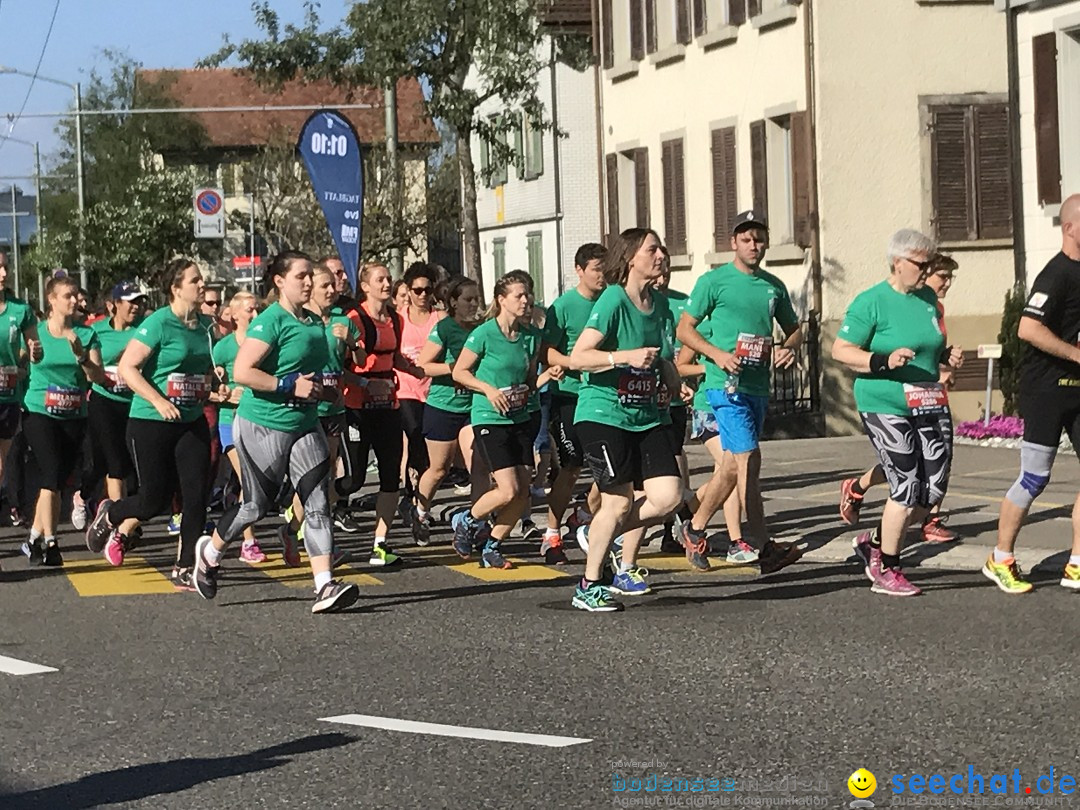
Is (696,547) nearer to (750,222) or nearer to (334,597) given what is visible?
(750,222)

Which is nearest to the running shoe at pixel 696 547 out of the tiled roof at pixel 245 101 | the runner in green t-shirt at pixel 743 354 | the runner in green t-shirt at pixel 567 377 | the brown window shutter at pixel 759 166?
the runner in green t-shirt at pixel 743 354

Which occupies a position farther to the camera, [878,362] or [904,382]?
[904,382]

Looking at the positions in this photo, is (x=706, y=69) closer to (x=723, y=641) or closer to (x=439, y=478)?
(x=439, y=478)

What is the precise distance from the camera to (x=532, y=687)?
8508 mm

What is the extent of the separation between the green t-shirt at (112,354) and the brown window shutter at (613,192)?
59.9 ft

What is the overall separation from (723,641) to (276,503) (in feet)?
9.11

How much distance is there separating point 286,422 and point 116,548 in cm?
244

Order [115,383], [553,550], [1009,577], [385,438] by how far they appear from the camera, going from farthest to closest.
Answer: [115,383] → [385,438] → [553,550] → [1009,577]

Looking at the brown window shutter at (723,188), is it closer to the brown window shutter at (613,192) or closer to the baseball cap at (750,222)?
the brown window shutter at (613,192)

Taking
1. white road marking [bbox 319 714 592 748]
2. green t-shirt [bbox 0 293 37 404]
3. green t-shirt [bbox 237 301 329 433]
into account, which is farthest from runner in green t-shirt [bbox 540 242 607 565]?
white road marking [bbox 319 714 592 748]

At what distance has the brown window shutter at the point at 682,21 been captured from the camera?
29.8 meters

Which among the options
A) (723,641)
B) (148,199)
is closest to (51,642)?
(723,641)

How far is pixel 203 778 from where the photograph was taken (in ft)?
22.7

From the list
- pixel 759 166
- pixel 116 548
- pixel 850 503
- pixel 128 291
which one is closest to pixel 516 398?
pixel 850 503
